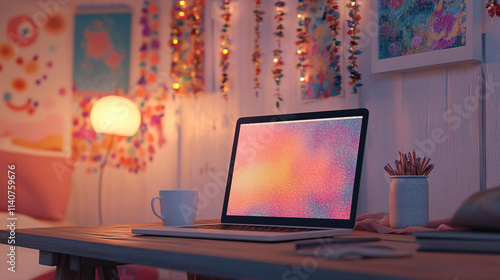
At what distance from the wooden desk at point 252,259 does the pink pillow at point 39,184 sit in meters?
2.39

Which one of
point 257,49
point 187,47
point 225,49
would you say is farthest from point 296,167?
point 187,47

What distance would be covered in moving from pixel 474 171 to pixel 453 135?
15cm

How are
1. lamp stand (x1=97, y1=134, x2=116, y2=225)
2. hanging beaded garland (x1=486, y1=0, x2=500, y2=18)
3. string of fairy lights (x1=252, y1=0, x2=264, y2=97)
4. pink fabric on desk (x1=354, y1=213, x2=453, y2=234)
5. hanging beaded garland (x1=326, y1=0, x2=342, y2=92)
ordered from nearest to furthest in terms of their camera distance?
1. pink fabric on desk (x1=354, y1=213, x2=453, y2=234)
2. hanging beaded garland (x1=486, y1=0, x2=500, y2=18)
3. hanging beaded garland (x1=326, y1=0, x2=342, y2=92)
4. string of fairy lights (x1=252, y1=0, x2=264, y2=97)
5. lamp stand (x1=97, y1=134, x2=116, y2=225)

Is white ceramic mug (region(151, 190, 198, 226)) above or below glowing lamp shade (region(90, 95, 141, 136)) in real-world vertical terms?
below

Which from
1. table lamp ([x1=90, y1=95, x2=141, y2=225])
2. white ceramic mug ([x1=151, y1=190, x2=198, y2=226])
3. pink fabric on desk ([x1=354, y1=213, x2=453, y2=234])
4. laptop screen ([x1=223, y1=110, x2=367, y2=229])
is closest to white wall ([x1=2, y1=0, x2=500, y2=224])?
table lamp ([x1=90, y1=95, x2=141, y2=225])

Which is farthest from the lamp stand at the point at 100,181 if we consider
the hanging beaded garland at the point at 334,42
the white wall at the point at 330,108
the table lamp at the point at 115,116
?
the hanging beaded garland at the point at 334,42

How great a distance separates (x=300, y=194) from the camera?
1.32 metres

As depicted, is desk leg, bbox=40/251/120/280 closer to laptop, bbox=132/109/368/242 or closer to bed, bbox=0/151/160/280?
laptop, bbox=132/109/368/242

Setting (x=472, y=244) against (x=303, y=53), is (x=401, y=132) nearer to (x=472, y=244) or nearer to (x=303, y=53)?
(x=303, y=53)

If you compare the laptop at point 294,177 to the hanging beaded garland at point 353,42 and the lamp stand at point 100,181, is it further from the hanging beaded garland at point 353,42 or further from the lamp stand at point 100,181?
the lamp stand at point 100,181

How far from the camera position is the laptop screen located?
4.12 feet

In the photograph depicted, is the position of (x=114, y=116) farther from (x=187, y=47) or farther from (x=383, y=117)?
(x=383, y=117)

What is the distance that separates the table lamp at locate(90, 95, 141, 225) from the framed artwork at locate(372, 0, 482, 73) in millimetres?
1665

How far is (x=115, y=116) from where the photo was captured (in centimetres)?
324
